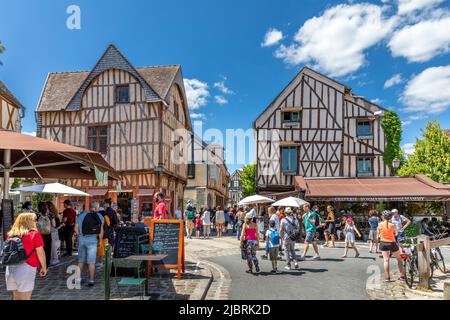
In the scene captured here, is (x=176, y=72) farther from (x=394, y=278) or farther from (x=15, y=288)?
(x=15, y=288)

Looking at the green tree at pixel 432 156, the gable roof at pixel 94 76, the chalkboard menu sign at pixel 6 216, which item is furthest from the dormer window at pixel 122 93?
the green tree at pixel 432 156

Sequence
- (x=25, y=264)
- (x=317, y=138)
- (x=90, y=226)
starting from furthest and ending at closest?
(x=317, y=138), (x=90, y=226), (x=25, y=264)

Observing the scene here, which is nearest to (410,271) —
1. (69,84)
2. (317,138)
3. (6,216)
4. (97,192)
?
(6,216)

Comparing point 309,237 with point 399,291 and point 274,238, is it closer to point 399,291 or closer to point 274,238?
point 274,238

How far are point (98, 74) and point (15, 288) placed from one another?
18419mm

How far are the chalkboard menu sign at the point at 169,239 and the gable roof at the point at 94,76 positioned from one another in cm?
1353

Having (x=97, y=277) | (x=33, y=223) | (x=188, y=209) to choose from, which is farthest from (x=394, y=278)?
(x=188, y=209)

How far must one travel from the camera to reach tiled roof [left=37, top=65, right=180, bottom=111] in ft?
71.3

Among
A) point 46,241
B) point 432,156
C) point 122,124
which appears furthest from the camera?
point 432,156

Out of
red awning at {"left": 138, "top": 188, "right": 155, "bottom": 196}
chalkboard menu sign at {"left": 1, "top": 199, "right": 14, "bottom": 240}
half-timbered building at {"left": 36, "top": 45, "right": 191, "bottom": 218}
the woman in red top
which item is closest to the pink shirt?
chalkboard menu sign at {"left": 1, "top": 199, "right": 14, "bottom": 240}

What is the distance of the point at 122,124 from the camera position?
68.7 ft

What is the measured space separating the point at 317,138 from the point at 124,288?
16.9 meters

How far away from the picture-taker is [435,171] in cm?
2539

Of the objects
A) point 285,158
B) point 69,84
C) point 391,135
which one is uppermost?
point 69,84
